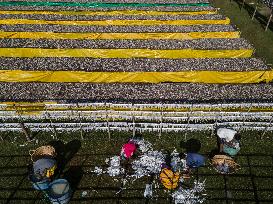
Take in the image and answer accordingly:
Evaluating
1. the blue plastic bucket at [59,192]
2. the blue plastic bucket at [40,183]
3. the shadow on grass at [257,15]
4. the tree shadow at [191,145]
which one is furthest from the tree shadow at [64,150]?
the shadow on grass at [257,15]

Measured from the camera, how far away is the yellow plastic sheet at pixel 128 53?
25.4 m

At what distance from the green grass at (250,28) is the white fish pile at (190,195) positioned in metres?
14.3

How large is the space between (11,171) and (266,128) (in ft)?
48.2

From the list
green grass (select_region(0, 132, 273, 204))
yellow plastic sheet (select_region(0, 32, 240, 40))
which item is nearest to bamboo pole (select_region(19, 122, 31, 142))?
green grass (select_region(0, 132, 273, 204))

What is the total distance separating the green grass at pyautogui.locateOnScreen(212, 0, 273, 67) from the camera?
29062mm

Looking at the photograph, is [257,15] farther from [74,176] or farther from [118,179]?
[74,176]

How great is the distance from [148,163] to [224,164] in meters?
4.05

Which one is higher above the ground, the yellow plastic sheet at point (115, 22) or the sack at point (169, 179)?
the yellow plastic sheet at point (115, 22)

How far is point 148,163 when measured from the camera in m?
17.1

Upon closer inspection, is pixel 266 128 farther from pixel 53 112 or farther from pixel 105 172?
pixel 53 112

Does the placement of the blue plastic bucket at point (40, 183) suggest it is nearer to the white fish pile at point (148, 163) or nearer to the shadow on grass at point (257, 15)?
the white fish pile at point (148, 163)

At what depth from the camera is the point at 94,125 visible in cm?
1853

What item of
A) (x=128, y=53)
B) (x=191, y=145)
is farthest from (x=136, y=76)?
(x=191, y=145)

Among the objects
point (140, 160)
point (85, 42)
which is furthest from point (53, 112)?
point (85, 42)
